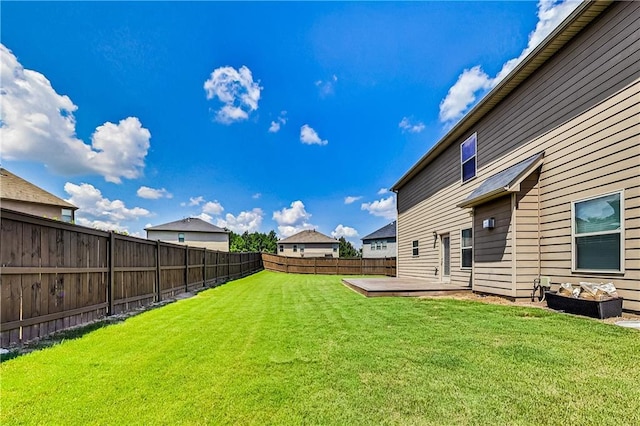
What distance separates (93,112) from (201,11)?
8.24 meters

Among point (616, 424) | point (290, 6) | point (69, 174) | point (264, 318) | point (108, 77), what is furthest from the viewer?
point (69, 174)

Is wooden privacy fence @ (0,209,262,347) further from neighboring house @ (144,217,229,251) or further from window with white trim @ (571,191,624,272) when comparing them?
neighboring house @ (144,217,229,251)

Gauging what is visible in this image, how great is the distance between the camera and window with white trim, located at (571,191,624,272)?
4.75m

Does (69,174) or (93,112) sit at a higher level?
(93,112)

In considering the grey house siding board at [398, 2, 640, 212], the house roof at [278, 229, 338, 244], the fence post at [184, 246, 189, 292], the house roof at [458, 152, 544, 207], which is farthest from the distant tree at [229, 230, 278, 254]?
the house roof at [458, 152, 544, 207]

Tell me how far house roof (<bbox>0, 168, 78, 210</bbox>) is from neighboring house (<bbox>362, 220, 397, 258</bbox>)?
95.0 feet

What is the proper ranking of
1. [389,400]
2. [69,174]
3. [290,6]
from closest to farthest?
[389,400], [290,6], [69,174]

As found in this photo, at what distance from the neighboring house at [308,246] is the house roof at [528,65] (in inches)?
1278

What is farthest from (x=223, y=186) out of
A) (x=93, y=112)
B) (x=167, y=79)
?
(x=167, y=79)

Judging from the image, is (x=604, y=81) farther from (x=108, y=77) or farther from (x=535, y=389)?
(x=108, y=77)

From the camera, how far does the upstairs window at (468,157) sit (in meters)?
9.11

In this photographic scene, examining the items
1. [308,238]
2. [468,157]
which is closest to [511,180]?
[468,157]

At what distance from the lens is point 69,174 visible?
61.3 feet

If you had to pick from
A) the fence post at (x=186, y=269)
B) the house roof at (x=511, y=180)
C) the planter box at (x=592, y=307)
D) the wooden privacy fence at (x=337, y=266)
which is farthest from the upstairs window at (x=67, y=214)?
the planter box at (x=592, y=307)
